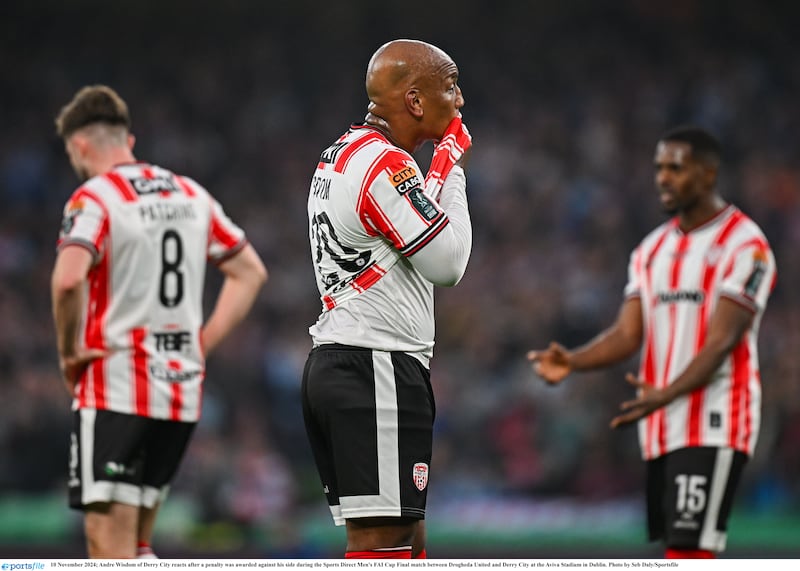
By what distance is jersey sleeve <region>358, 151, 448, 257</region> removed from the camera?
343 cm

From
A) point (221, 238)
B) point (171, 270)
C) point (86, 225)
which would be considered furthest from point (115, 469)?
point (221, 238)

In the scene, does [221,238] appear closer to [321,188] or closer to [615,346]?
[321,188]

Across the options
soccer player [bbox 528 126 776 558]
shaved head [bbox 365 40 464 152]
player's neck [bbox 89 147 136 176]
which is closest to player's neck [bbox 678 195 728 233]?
soccer player [bbox 528 126 776 558]

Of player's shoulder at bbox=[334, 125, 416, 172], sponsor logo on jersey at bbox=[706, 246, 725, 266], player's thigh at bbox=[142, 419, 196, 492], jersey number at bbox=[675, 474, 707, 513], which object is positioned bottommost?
jersey number at bbox=[675, 474, 707, 513]

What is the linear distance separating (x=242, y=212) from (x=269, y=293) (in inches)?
56.0

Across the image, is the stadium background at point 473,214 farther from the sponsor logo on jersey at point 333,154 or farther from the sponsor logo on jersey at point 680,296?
the sponsor logo on jersey at point 333,154

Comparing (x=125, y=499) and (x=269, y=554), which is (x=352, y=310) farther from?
(x=269, y=554)

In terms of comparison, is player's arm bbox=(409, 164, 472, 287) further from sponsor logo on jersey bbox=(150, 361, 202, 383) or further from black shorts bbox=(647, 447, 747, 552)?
black shorts bbox=(647, 447, 747, 552)

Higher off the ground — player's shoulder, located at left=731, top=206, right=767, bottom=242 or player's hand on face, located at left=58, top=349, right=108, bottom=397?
player's shoulder, located at left=731, top=206, right=767, bottom=242

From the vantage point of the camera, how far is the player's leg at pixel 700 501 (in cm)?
488

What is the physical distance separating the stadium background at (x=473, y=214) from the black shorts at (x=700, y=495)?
410cm

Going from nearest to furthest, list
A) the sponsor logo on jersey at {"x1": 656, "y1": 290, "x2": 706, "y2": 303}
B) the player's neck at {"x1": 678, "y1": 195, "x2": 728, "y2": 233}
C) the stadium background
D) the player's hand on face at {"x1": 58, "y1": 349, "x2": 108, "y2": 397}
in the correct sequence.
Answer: the player's hand on face at {"x1": 58, "y1": 349, "x2": 108, "y2": 397} < the sponsor logo on jersey at {"x1": 656, "y1": 290, "x2": 706, "y2": 303} < the player's neck at {"x1": 678, "y1": 195, "x2": 728, "y2": 233} < the stadium background


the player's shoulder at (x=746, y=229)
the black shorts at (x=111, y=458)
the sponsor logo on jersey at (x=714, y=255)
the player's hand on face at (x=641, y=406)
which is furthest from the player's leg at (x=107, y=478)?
the player's shoulder at (x=746, y=229)

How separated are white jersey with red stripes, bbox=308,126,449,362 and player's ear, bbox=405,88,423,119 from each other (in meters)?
0.13
